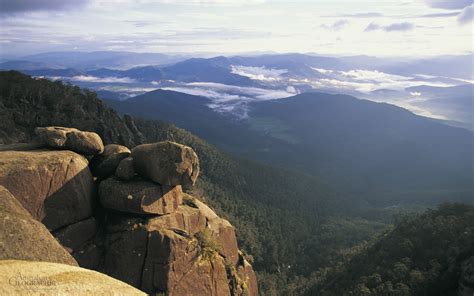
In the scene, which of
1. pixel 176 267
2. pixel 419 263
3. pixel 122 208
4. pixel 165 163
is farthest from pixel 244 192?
pixel 176 267

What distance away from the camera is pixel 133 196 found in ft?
87.5

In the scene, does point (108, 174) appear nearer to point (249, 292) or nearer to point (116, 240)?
point (116, 240)

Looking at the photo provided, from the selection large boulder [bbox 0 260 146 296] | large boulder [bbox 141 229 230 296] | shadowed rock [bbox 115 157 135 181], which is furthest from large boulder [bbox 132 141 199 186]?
large boulder [bbox 0 260 146 296]

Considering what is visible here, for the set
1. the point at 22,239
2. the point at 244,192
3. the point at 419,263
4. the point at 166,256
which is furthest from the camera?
the point at 244,192

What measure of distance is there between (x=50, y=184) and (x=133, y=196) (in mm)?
5159

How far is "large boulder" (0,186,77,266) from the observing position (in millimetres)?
16156

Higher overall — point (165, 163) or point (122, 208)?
point (165, 163)

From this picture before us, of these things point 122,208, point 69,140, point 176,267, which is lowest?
point 176,267

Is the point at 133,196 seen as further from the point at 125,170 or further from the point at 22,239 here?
the point at 22,239

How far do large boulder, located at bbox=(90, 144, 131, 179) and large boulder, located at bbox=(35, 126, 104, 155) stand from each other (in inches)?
26.9

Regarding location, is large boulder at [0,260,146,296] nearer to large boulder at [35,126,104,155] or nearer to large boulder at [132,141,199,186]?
large boulder at [132,141,199,186]

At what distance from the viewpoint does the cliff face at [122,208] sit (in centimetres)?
2442

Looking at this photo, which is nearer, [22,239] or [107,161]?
[22,239]

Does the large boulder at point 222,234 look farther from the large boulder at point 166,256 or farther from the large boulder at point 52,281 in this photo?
the large boulder at point 52,281
